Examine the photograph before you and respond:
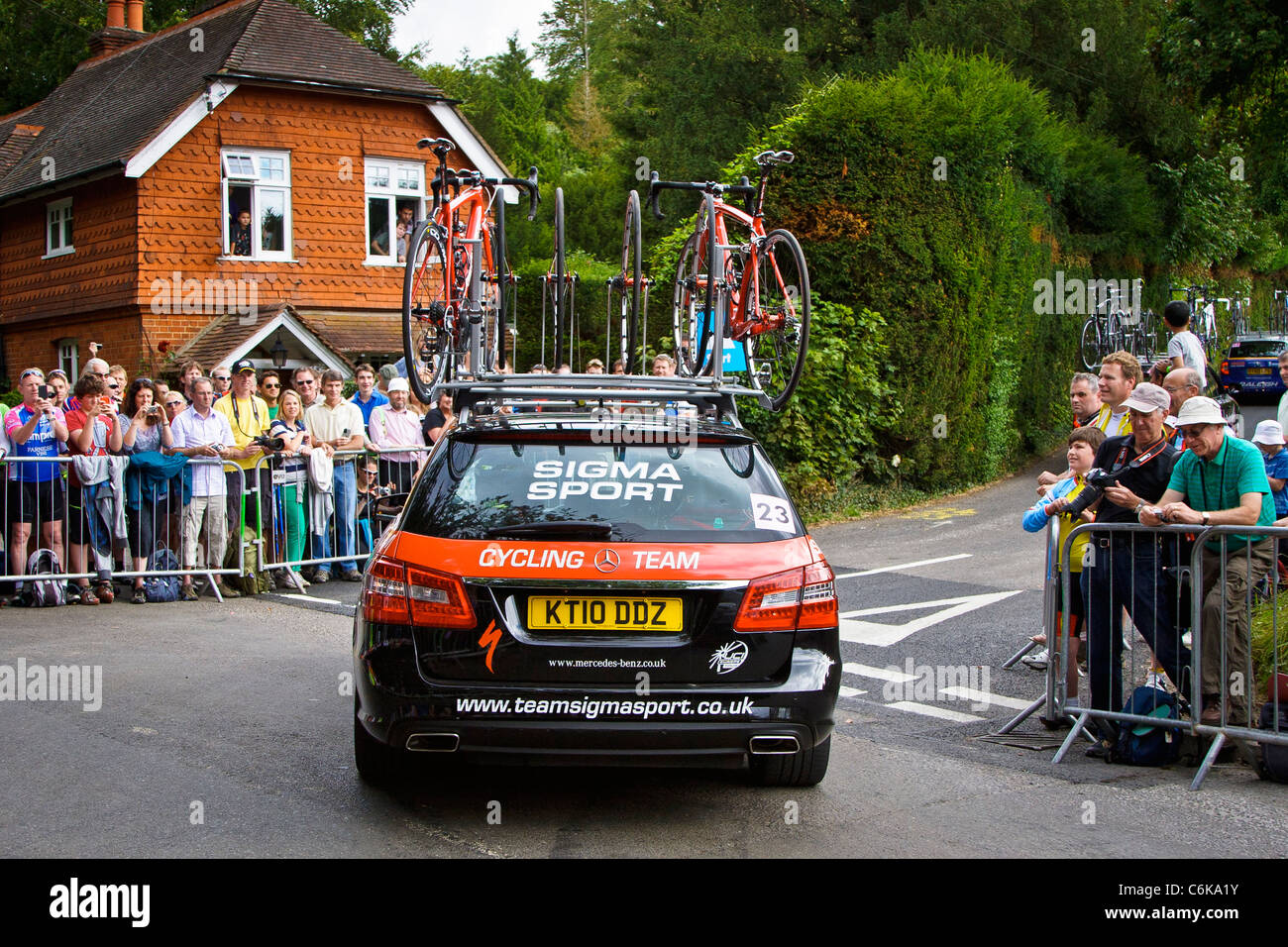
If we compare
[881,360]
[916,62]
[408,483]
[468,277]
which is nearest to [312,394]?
[408,483]

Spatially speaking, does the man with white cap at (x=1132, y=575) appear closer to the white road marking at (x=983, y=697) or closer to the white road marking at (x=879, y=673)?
the white road marking at (x=983, y=697)

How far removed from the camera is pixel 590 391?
592 cm

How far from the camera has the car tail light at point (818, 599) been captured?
5211 mm

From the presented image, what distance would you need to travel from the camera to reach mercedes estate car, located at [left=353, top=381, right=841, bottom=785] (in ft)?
16.3

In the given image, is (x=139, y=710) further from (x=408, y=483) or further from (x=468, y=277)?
(x=408, y=483)

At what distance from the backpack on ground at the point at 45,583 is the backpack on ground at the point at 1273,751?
9.58m

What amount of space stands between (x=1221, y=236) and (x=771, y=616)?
29.0 m

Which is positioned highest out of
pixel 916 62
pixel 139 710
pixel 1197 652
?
pixel 916 62

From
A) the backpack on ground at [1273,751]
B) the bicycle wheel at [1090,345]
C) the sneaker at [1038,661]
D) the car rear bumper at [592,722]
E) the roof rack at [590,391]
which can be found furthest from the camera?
the bicycle wheel at [1090,345]

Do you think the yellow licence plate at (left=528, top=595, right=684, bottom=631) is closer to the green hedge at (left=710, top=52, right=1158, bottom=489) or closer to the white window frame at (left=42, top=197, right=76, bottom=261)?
the green hedge at (left=710, top=52, right=1158, bottom=489)

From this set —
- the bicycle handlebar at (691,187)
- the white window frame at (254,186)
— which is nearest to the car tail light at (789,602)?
the bicycle handlebar at (691,187)

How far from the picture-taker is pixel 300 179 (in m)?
27.6

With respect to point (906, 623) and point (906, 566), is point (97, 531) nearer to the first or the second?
point (906, 623)

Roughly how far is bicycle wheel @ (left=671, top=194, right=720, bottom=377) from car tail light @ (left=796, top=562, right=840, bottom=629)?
2741mm
